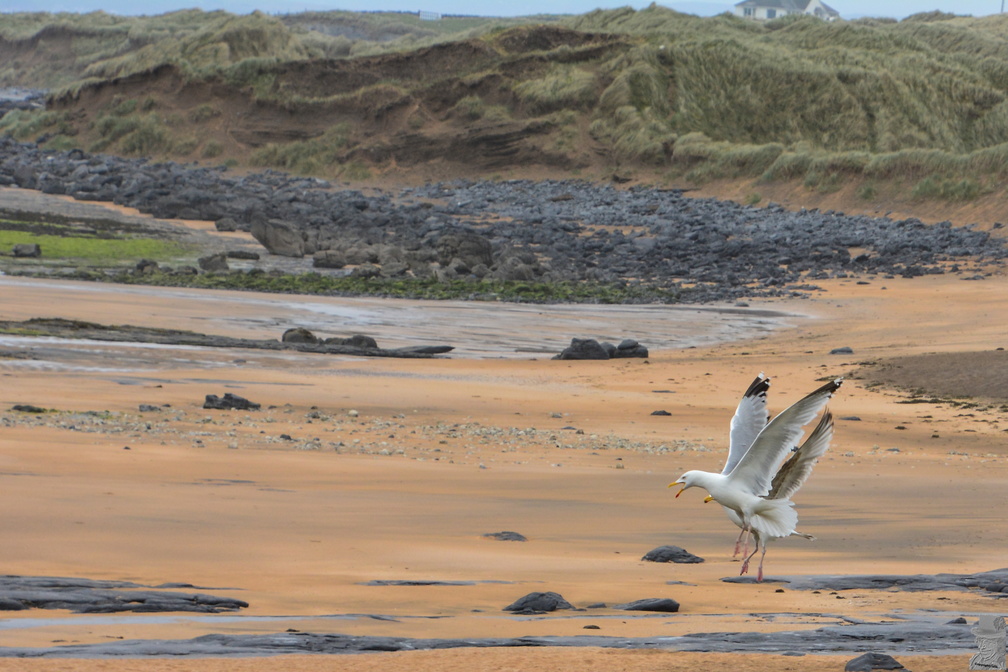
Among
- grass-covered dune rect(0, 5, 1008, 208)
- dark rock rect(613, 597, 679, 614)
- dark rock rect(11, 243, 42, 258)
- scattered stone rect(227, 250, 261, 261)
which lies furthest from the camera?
grass-covered dune rect(0, 5, 1008, 208)

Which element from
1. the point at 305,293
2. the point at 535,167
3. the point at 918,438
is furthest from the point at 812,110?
the point at 918,438

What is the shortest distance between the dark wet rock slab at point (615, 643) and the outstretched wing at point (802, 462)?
0.90m

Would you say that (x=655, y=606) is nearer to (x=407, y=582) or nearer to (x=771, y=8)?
(x=407, y=582)

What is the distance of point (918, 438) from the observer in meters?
13.6

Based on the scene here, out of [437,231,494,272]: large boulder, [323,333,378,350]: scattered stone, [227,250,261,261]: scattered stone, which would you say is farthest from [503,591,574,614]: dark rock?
[227,250,261,261]: scattered stone

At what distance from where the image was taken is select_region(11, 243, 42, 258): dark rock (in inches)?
1211

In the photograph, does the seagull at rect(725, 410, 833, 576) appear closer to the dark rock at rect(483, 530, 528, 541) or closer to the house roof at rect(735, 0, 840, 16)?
the dark rock at rect(483, 530, 528, 541)

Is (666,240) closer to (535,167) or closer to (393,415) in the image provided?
(535,167)

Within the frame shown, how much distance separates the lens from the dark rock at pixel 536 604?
5996 millimetres

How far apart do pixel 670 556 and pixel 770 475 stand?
49.9 inches

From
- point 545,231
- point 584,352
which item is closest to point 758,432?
point 584,352

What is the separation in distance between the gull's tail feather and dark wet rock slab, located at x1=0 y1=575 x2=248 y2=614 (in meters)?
2.56

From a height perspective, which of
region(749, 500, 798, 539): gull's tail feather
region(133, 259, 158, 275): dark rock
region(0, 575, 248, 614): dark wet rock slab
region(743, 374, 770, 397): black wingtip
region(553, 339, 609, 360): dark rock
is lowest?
region(553, 339, 609, 360): dark rock

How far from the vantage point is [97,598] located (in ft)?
18.4
